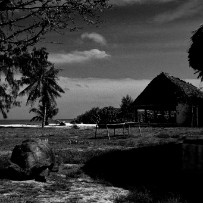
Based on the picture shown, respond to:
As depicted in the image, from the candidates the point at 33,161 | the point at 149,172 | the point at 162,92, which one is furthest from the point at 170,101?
the point at 33,161

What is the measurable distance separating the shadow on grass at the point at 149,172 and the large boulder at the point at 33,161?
1.01 m

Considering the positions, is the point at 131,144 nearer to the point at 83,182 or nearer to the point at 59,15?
the point at 83,182

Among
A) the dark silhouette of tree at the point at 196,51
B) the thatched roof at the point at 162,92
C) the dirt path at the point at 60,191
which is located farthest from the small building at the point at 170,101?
the dirt path at the point at 60,191

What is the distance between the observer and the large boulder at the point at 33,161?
7270 millimetres

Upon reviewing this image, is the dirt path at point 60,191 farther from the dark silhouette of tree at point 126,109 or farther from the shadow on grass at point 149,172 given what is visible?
the dark silhouette of tree at point 126,109

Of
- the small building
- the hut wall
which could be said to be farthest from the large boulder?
the hut wall

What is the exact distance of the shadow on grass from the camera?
615 cm

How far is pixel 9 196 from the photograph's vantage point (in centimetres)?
575

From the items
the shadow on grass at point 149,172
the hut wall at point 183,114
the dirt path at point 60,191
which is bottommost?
the dirt path at point 60,191

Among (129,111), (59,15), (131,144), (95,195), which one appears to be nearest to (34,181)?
(95,195)

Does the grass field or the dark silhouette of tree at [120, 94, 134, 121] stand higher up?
the dark silhouette of tree at [120, 94, 134, 121]

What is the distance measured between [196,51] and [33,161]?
6344mm

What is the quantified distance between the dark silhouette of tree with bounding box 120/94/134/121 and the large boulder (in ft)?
100

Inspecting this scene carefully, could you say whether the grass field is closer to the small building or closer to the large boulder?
the large boulder
